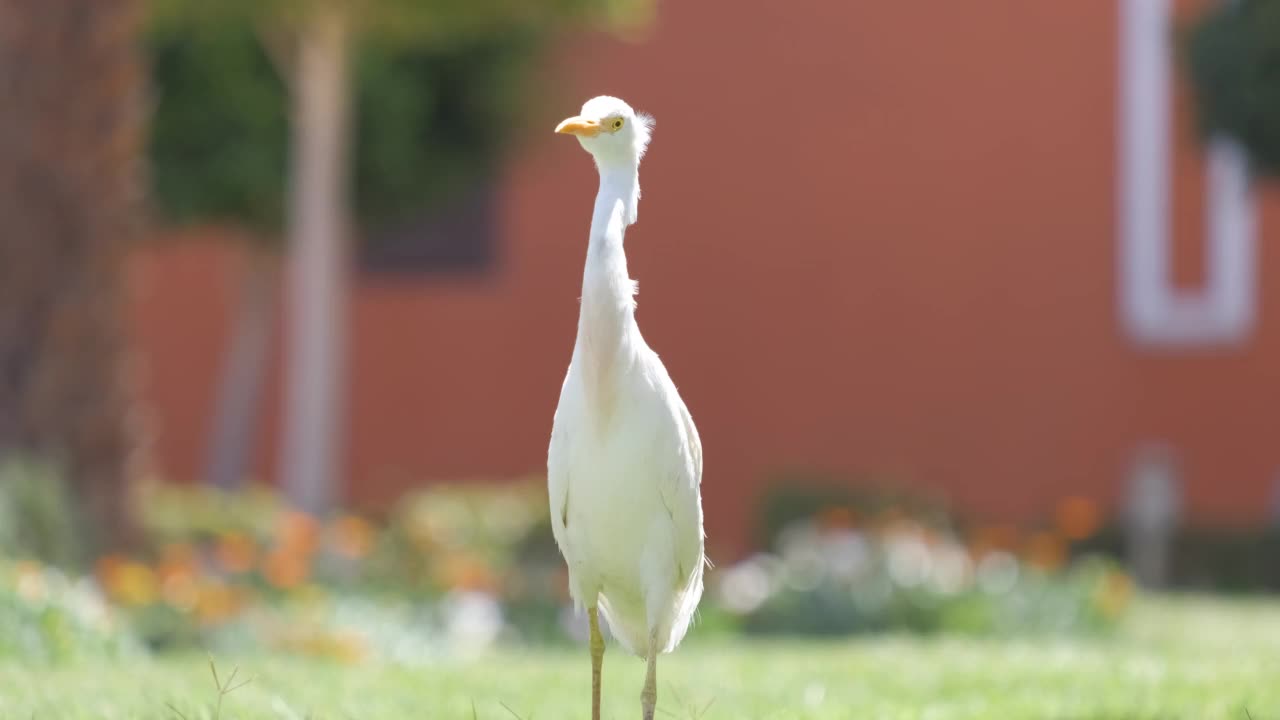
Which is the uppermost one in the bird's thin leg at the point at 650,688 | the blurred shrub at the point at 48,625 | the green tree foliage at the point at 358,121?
the green tree foliage at the point at 358,121

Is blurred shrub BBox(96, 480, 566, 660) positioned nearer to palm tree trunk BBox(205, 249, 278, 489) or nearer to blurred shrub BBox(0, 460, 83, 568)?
blurred shrub BBox(0, 460, 83, 568)

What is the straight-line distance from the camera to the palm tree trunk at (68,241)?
903cm

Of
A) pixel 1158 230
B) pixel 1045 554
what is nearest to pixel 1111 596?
pixel 1045 554

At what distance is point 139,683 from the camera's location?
521 centimetres

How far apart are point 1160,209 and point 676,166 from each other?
12.1ft

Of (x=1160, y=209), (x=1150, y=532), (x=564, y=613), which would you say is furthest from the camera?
(x=1160, y=209)

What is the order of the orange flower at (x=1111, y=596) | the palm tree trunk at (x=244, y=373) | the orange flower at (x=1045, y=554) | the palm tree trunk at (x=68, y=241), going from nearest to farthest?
the orange flower at (x=1111, y=596)
the palm tree trunk at (x=68, y=241)
the orange flower at (x=1045, y=554)
the palm tree trunk at (x=244, y=373)

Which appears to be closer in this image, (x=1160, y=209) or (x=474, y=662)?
(x=474, y=662)

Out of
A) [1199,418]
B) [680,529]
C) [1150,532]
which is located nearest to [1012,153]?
[1199,418]

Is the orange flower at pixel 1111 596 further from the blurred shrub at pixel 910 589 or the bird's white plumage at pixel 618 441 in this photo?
the bird's white plumage at pixel 618 441

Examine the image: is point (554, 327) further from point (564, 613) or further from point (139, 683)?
point (139, 683)

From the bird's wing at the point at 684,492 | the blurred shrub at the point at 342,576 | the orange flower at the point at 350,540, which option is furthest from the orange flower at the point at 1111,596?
the bird's wing at the point at 684,492

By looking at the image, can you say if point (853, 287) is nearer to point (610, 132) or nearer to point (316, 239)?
point (316, 239)

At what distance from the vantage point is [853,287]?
15047 millimetres
